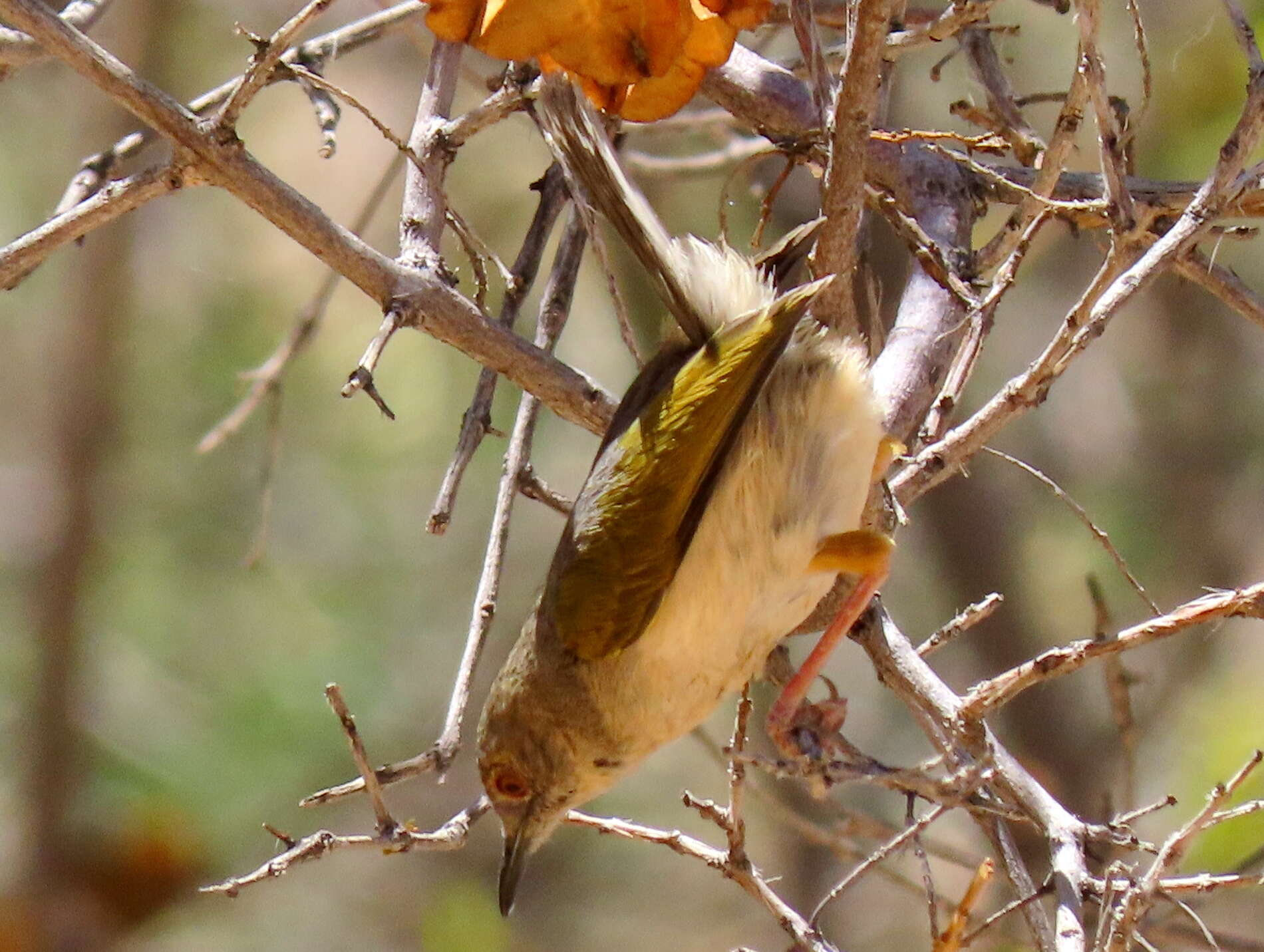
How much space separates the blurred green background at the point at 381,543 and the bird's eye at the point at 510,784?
305 cm

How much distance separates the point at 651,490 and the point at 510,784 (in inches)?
25.3

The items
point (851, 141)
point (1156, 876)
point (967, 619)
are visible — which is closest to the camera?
point (1156, 876)

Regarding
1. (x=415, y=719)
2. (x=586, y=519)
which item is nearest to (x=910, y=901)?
(x=415, y=719)

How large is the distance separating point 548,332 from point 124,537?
13.9ft

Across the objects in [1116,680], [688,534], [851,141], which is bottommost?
[1116,680]

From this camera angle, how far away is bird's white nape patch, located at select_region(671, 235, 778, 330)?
2.73m

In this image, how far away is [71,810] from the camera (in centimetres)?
564

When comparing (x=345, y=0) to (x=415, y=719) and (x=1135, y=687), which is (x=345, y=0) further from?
(x=1135, y=687)

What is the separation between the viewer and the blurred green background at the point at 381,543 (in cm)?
564

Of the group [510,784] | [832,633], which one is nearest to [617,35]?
[832,633]

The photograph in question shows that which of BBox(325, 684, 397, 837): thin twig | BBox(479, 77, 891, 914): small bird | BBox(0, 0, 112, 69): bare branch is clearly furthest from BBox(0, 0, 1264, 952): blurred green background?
BBox(325, 684, 397, 837): thin twig

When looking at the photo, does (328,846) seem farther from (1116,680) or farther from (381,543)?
(381,543)

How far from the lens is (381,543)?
7.01 m

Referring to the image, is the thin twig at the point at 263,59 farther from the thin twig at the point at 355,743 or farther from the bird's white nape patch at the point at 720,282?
the bird's white nape patch at the point at 720,282
